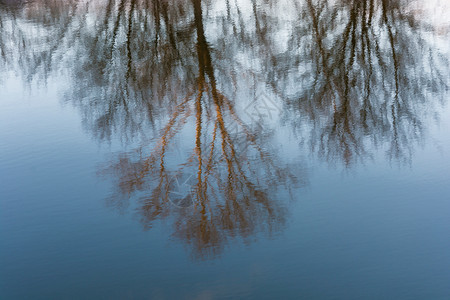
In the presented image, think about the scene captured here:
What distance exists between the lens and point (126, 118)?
12641 mm

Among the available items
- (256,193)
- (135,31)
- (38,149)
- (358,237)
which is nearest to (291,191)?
(256,193)

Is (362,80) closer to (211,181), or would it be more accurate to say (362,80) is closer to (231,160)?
(231,160)

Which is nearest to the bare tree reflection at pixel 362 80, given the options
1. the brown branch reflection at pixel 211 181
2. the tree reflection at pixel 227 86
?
the tree reflection at pixel 227 86

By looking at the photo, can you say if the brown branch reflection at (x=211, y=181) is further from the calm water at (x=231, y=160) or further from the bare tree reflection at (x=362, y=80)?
the bare tree reflection at (x=362, y=80)

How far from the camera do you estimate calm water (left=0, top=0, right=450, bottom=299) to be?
7.80 meters

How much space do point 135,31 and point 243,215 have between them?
11024 millimetres

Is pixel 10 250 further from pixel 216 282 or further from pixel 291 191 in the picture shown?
pixel 291 191

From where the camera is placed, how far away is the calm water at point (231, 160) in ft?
25.6

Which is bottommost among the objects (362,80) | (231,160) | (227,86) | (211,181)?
(211,181)

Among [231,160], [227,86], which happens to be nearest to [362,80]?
[227,86]

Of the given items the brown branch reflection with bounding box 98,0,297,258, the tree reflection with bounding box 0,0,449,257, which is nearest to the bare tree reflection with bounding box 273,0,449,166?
the tree reflection with bounding box 0,0,449,257

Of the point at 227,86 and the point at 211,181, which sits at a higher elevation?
the point at 227,86

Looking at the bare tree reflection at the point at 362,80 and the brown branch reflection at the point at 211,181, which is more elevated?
the bare tree reflection at the point at 362,80

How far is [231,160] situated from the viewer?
1059 cm
